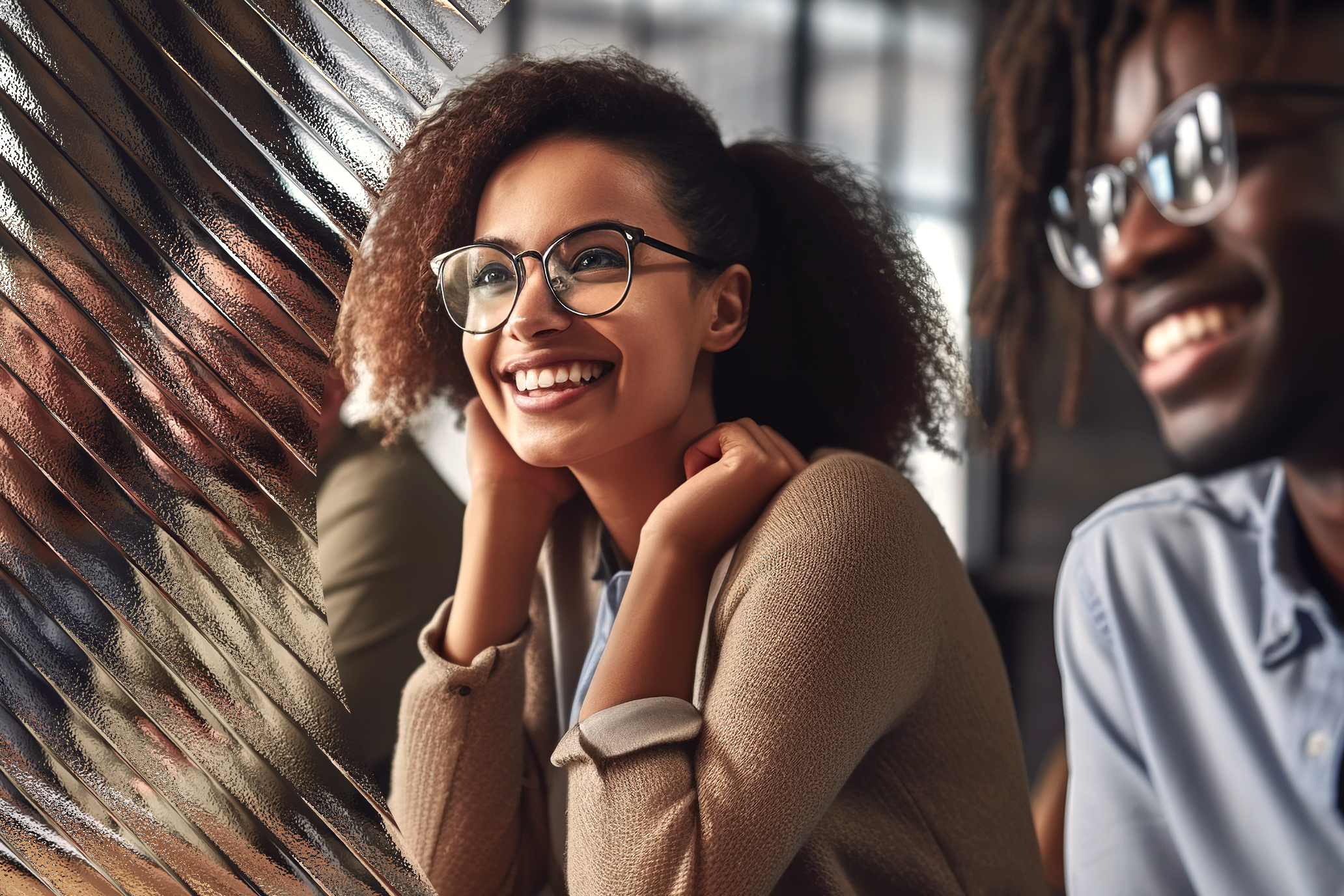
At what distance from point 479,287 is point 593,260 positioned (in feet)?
0.22

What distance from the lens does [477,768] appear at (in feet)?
1.89

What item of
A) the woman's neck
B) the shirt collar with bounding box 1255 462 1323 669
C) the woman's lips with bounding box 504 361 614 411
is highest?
the woman's lips with bounding box 504 361 614 411

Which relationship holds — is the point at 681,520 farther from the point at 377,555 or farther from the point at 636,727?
the point at 377,555

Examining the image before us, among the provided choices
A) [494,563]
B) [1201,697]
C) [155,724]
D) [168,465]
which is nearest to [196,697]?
[155,724]

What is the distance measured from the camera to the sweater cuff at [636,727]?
0.49 meters

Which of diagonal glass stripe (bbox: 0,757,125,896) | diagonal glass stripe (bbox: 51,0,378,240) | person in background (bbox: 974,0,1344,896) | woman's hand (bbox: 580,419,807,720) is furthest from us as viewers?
diagonal glass stripe (bbox: 0,757,125,896)

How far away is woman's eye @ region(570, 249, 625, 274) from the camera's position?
522mm

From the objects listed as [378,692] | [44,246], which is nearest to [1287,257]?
[378,692]

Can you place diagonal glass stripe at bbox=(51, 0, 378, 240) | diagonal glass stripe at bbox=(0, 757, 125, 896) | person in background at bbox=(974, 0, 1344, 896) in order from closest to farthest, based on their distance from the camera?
1. person in background at bbox=(974, 0, 1344, 896)
2. diagonal glass stripe at bbox=(51, 0, 378, 240)
3. diagonal glass stripe at bbox=(0, 757, 125, 896)

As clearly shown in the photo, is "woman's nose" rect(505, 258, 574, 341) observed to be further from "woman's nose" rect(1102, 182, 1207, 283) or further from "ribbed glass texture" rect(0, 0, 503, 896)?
"woman's nose" rect(1102, 182, 1207, 283)

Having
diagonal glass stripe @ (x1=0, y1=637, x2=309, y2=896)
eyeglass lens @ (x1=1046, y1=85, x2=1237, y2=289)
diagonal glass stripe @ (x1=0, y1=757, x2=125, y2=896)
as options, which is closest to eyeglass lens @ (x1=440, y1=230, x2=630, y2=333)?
eyeglass lens @ (x1=1046, y1=85, x2=1237, y2=289)

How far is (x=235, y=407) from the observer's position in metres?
0.67

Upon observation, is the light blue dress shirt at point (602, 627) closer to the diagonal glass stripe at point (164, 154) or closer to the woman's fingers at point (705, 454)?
the woman's fingers at point (705, 454)

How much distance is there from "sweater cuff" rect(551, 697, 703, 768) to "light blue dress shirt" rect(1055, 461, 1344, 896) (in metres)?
0.19
